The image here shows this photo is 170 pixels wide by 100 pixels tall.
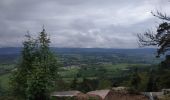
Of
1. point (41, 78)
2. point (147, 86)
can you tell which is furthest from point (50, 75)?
point (147, 86)

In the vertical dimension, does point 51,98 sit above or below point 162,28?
below

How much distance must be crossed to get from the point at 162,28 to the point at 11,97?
20756 mm

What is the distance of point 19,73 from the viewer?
98.5ft

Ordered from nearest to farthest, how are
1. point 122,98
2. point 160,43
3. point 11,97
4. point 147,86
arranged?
point 160,43, point 122,98, point 11,97, point 147,86

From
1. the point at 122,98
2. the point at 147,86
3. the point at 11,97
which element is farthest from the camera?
the point at 147,86

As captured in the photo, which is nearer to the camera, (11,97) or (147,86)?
(11,97)

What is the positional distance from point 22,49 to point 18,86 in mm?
3347

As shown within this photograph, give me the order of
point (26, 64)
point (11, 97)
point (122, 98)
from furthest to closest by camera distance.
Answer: point (11, 97)
point (26, 64)
point (122, 98)

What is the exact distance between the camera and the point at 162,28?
16.1 meters

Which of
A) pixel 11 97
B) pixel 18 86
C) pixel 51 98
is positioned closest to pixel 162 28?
pixel 51 98

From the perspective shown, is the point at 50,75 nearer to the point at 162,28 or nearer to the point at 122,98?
the point at 122,98

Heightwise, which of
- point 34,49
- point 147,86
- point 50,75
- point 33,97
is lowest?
point 147,86

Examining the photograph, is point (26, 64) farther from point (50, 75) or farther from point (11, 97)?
point (11, 97)

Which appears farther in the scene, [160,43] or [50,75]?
[50,75]
